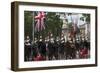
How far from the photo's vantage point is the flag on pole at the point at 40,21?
1.90 meters

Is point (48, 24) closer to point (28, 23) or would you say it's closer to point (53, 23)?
point (53, 23)

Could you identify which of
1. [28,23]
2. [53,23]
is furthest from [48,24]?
[28,23]

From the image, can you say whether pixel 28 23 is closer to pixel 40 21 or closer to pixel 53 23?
pixel 40 21

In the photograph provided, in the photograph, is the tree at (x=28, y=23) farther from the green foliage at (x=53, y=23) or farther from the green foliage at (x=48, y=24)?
the green foliage at (x=53, y=23)

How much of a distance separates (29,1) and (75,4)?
398mm

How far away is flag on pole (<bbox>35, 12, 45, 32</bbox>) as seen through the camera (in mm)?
1904

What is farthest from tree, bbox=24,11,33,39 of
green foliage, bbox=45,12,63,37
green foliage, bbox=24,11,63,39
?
green foliage, bbox=45,12,63,37

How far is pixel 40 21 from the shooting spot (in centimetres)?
191

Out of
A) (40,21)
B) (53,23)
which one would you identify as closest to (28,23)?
(40,21)

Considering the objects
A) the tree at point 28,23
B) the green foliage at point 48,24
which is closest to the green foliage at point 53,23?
the green foliage at point 48,24

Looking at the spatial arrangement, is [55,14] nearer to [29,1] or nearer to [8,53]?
[29,1]

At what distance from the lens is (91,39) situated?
2100mm

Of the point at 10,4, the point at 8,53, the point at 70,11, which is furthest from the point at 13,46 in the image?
the point at 70,11

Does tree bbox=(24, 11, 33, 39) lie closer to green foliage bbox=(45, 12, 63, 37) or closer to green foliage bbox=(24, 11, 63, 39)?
green foliage bbox=(24, 11, 63, 39)
